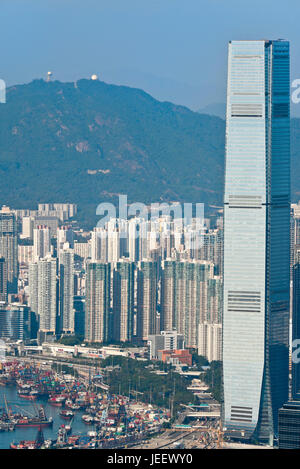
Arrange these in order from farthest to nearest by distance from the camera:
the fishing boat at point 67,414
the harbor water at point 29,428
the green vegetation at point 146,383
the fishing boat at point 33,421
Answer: the green vegetation at point 146,383 → the fishing boat at point 67,414 → the fishing boat at point 33,421 → the harbor water at point 29,428

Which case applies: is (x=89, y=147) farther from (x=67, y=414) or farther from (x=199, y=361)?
(x=67, y=414)

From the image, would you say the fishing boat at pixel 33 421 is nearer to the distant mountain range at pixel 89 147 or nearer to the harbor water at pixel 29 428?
the harbor water at pixel 29 428

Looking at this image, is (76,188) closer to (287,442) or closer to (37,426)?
(37,426)

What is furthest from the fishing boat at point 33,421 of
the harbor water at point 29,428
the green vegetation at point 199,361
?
the green vegetation at point 199,361

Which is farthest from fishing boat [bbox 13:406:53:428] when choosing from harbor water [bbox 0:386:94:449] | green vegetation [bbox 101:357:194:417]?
green vegetation [bbox 101:357:194:417]

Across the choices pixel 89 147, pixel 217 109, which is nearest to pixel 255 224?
pixel 217 109

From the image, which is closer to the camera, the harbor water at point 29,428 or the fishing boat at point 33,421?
the harbor water at point 29,428
